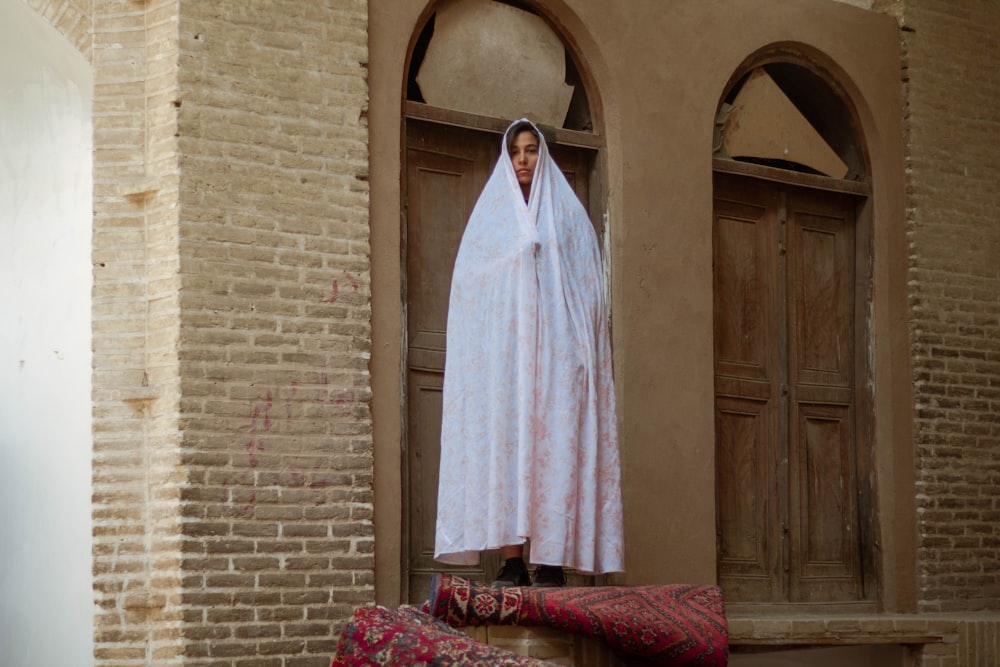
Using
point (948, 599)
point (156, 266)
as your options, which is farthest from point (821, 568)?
point (156, 266)

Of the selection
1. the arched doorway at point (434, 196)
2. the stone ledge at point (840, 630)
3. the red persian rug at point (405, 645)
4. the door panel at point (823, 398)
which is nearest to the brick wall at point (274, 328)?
the arched doorway at point (434, 196)

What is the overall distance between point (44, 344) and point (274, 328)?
1.41 metres

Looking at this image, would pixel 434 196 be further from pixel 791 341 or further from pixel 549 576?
pixel 791 341

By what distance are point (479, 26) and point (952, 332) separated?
3371 mm

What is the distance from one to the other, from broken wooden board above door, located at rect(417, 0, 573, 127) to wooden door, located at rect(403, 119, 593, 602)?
177 millimetres

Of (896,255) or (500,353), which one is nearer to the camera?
(500,353)

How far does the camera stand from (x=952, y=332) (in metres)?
9.08

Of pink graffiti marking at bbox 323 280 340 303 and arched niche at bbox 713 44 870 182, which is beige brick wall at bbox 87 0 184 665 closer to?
pink graffiti marking at bbox 323 280 340 303

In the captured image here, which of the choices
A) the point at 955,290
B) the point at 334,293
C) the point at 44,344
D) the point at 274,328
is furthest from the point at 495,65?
the point at 955,290

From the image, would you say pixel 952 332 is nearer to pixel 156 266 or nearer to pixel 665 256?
pixel 665 256

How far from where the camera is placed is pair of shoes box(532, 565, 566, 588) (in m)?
6.70

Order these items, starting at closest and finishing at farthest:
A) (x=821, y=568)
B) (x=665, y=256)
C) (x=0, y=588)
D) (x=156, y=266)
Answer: (x=156, y=266), (x=0, y=588), (x=665, y=256), (x=821, y=568)

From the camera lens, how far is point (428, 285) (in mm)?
7598

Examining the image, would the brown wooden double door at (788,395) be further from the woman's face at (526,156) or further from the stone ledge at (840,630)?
the woman's face at (526,156)
